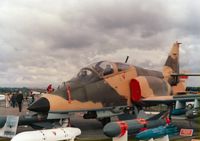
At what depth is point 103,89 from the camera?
46.2 feet

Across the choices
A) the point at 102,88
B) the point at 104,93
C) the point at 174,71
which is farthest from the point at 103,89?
the point at 174,71

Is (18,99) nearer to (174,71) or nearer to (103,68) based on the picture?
(174,71)

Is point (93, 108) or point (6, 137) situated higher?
point (93, 108)

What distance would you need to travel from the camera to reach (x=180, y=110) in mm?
15328

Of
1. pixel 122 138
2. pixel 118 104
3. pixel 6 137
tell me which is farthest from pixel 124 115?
pixel 6 137

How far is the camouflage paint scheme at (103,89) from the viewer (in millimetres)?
12695

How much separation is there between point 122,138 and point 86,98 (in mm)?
3238

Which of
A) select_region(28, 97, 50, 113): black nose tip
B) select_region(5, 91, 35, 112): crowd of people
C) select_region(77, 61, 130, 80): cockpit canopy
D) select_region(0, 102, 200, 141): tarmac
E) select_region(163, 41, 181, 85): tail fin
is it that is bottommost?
select_region(0, 102, 200, 141): tarmac

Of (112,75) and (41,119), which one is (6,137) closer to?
(41,119)

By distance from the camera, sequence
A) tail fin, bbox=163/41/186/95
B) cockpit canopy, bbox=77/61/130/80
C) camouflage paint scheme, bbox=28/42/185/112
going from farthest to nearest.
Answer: tail fin, bbox=163/41/186/95 < cockpit canopy, bbox=77/61/130/80 < camouflage paint scheme, bbox=28/42/185/112

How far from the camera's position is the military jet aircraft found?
12508 mm

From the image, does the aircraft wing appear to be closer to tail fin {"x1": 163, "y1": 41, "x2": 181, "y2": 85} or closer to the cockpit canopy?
the cockpit canopy

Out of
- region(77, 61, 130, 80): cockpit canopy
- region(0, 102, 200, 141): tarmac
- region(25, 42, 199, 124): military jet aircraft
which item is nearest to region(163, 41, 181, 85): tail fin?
region(0, 102, 200, 141): tarmac

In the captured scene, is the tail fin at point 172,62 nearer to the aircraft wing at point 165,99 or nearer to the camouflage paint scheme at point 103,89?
the camouflage paint scheme at point 103,89
